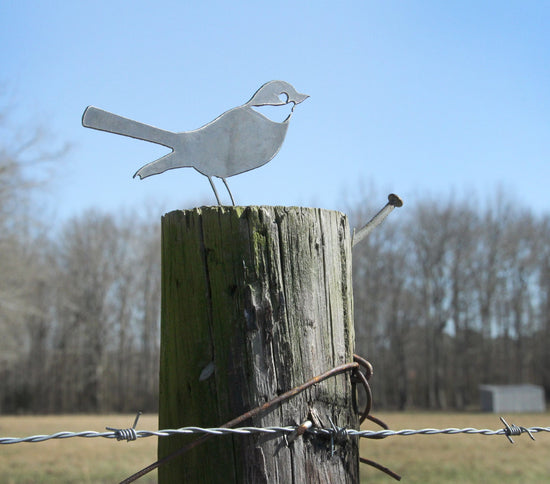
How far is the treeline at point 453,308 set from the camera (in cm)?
3544

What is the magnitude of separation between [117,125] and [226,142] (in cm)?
43

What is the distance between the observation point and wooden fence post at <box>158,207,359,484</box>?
1.72 meters

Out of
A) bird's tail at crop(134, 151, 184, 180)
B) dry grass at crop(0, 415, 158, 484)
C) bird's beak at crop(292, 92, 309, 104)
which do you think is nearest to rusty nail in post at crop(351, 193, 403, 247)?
bird's beak at crop(292, 92, 309, 104)

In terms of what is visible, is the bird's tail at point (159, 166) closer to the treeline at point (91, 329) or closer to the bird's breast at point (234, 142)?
the bird's breast at point (234, 142)

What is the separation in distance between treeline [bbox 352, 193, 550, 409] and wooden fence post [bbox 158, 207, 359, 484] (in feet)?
108

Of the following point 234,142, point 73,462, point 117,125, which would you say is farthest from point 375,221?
point 73,462

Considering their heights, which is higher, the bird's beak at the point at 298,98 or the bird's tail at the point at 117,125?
the bird's beak at the point at 298,98

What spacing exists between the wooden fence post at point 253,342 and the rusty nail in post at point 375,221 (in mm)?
261

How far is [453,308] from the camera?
3628 centimetres

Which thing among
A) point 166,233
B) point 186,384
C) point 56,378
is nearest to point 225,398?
point 186,384

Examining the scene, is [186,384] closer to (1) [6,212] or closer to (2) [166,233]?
(2) [166,233]

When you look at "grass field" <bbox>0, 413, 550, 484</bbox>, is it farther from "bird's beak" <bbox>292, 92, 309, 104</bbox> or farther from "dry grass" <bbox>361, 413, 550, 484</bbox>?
"bird's beak" <bbox>292, 92, 309, 104</bbox>

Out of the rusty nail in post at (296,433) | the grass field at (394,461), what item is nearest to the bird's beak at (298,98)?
the rusty nail in post at (296,433)

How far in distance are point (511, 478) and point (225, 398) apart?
9.28 metres
